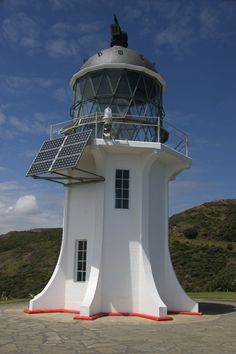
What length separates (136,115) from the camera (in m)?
15.7

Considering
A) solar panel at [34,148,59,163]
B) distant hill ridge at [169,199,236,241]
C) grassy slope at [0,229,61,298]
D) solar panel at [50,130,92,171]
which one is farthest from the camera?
distant hill ridge at [169,199,236,241]

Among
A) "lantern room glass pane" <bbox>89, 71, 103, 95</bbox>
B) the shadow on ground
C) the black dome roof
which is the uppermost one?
the black dome roof

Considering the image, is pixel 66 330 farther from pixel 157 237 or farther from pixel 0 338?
pixel 157 237

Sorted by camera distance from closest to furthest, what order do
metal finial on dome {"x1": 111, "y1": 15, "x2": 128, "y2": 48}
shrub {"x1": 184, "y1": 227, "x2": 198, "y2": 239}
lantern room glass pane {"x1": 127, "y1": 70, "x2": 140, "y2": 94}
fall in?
lantern room glass pane {"x1": 127, "y1": 70, "x2": 140, "y2": 94}, metal finial on dome {"x1": 111, "y1": 15, "x2": 128, "y2": 48}, shrub {"x1": 184, "y1": 227, "x2": 198, "y2": 239}

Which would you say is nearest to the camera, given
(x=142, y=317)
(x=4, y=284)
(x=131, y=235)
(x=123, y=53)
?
(x=142, y=317)

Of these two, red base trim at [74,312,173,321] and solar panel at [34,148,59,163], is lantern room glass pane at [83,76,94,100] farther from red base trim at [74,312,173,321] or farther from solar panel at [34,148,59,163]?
red base trim at [74,312,173,321]

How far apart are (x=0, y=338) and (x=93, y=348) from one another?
234 cm

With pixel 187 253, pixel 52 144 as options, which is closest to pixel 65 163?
pixel 52 144

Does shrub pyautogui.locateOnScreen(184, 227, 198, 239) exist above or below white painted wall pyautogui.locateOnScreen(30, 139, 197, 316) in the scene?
above

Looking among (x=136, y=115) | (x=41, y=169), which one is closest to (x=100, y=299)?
(x=41, y=169)

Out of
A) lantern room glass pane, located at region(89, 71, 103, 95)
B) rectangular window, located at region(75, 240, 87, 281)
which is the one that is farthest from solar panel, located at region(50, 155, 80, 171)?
lantern room glass pane, located at region(89, 71, 103, 95)

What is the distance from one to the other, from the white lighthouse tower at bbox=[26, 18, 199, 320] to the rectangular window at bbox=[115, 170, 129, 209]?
0.03 m

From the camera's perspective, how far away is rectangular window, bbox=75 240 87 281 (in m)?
15.5

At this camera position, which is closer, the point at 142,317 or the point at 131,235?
the point at 142,317
